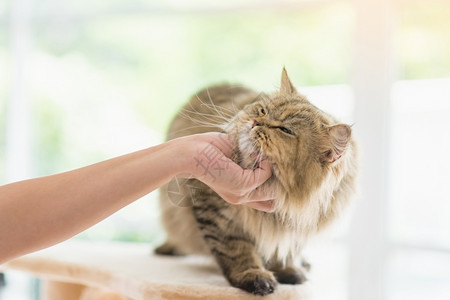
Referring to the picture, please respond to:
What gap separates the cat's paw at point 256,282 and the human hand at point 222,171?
264 mm

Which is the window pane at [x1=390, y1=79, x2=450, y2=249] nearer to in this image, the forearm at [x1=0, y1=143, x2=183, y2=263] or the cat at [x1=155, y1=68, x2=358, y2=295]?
the cat at [x1=155, y1=68, x2=358, y2=295]

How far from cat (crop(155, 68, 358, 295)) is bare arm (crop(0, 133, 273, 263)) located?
240mm

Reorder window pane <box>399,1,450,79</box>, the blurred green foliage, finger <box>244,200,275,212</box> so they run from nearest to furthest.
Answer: finger <box>244,200,275,212</box>
window pane <box>399,1,450,79</box>
the blurred green foliage

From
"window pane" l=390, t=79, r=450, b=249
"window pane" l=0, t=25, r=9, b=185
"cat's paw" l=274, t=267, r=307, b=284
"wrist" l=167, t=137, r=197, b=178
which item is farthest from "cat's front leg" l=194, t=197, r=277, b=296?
"window pane" l=0, t=25, r=9, b=185

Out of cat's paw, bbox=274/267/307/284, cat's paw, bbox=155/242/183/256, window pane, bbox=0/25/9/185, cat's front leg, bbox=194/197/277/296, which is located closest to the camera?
cat's front leg, bbox=194/197/277/296

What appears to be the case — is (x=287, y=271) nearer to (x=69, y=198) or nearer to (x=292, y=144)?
(x=292, y=144)

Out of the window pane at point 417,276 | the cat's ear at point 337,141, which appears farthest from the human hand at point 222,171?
the window pane at point 417,276

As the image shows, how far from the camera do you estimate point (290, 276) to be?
151 cm

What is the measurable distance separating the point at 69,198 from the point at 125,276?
1.97 ft

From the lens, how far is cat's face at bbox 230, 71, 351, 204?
3.89 feet

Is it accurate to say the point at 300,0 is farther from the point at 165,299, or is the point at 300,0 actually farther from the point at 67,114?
the point at 165,299

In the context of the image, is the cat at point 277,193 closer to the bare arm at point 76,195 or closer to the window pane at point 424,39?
the bare arm at point 76,195

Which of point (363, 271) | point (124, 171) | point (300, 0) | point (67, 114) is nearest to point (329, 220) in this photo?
point (124, 171)

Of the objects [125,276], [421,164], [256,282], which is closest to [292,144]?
[256,282]
